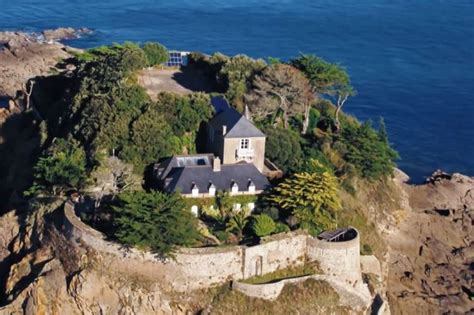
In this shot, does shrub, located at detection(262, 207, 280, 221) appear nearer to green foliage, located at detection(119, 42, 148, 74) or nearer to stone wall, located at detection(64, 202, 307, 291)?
stone wall, located at detection(64, 202, 307, 291)

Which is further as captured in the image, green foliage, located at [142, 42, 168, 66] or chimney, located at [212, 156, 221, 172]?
green foliage, located at [142, 42, 168, 66]

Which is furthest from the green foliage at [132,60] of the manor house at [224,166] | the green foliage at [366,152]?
the green foliage at [366,152]

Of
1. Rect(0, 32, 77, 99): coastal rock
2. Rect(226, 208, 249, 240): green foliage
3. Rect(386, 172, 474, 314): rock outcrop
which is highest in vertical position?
Rect(226, 208, 249, 240): green foliage

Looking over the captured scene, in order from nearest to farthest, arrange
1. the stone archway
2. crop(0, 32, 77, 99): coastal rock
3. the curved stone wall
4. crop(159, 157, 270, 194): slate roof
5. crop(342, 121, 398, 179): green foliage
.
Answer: the stone archway → the curved stone wall → crop(159, 157, 270, 194): slate roof → crop(342, 121, 398, 179): green foliage → crop(0, 32, 77, 99): coastal rock

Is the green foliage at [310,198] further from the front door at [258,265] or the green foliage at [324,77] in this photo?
the green foliage at [324,77]

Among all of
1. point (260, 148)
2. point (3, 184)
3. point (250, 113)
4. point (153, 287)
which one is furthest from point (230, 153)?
point (3, 184)

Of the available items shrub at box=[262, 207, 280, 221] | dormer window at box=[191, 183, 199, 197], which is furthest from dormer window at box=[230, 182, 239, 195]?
shrub at box=[262, 207, 280, 221]

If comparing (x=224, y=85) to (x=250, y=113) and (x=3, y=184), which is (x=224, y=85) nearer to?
(x=250, y=113)

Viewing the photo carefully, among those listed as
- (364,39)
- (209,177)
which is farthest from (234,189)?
(364,39)
